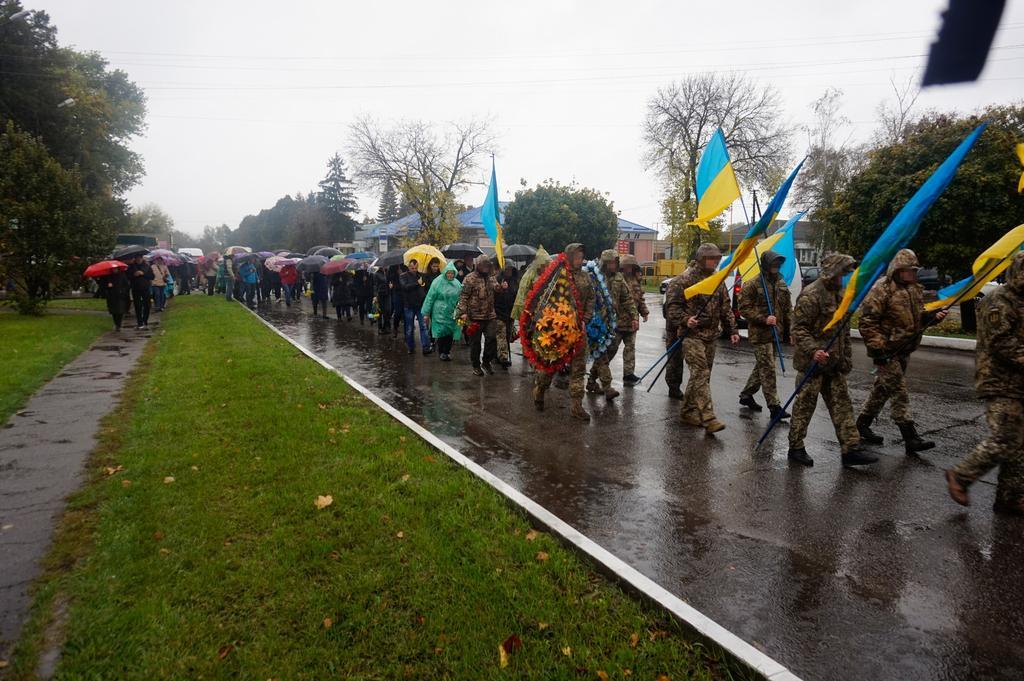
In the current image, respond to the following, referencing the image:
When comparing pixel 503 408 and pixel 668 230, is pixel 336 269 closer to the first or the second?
pixel 503 408

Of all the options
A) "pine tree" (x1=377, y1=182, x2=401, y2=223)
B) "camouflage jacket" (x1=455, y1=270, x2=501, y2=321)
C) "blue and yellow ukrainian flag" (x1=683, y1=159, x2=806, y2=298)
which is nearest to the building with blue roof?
"pine tree" (x1=377, y1=182, x2=401, y2=223)

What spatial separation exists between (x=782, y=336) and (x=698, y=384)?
164 cm

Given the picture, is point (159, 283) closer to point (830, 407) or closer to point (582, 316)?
point (582, 316)

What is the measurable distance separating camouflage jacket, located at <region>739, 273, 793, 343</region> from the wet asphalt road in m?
1.03

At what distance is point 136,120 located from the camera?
5300cm

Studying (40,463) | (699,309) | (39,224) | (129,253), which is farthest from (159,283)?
(699,309)

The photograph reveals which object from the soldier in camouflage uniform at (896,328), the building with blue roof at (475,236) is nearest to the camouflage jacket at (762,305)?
the soldier in camouflage uniform at (896,328)

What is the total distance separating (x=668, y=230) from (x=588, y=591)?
4034cm

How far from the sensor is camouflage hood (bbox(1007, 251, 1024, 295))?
13.3 ft

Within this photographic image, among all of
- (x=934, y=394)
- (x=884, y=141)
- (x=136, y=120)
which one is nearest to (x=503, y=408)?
(x=934, y=394)

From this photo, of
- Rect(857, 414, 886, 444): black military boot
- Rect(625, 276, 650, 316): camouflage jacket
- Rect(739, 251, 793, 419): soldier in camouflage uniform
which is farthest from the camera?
Rect(625, 276, 650, 316): camouflage jacket

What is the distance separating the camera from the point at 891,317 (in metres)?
5.77

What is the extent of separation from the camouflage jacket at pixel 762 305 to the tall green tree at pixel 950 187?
28.2 ft

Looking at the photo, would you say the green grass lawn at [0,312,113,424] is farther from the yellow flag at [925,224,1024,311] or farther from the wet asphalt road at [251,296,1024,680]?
the yellow flag at [925,224,1024,311]
